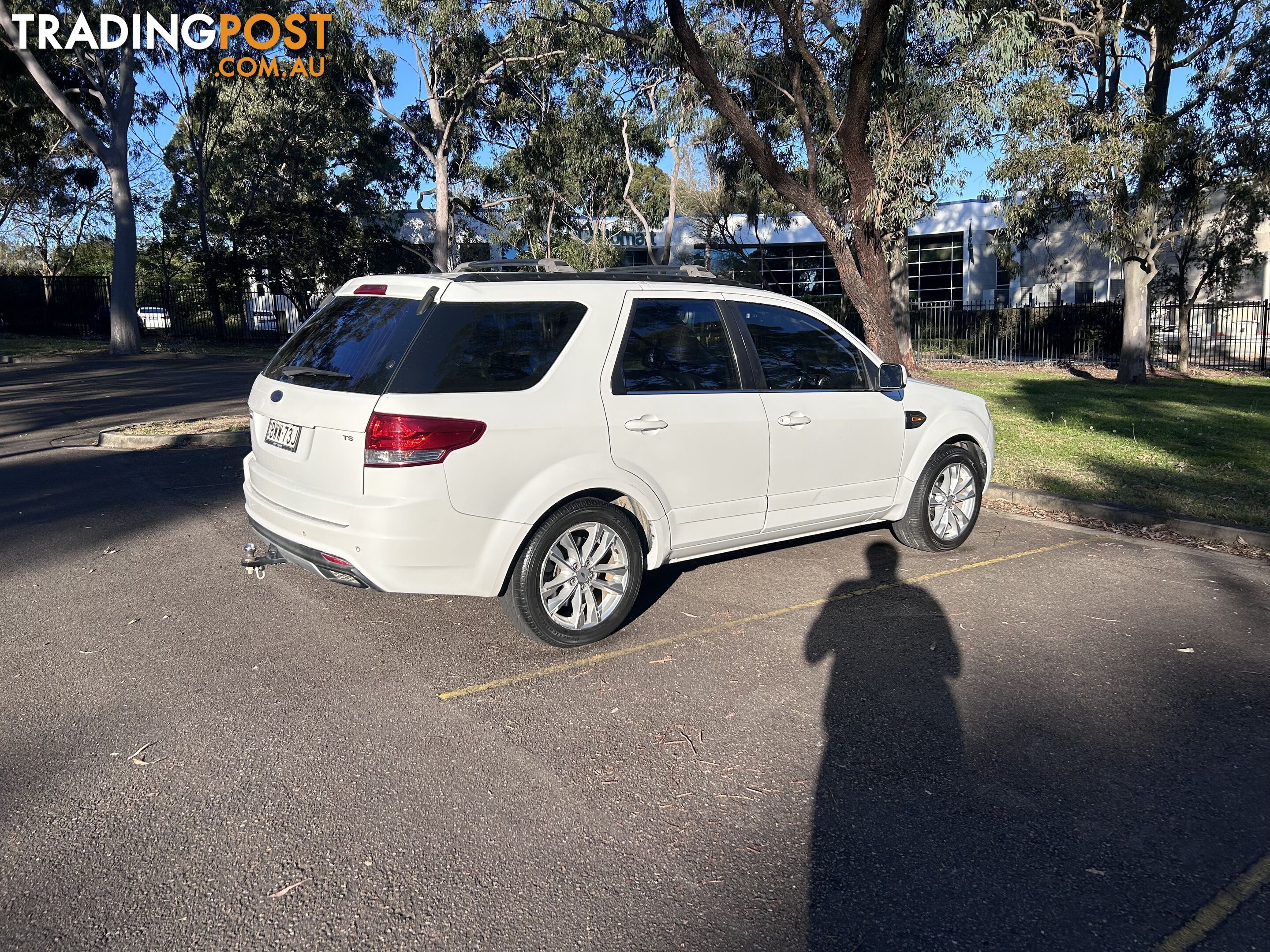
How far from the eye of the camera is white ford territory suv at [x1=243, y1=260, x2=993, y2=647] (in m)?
4.56

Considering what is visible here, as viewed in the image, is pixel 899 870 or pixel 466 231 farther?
pixel 466 231

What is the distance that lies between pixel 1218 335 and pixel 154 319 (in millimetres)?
34695

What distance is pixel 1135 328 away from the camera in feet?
69.5

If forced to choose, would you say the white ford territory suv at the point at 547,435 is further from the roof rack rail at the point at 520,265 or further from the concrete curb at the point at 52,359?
the concrete curb at the point at 52,359

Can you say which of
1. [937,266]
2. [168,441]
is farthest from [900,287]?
[168,441]

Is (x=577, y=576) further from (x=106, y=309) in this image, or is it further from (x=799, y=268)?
(x=799, y=268)

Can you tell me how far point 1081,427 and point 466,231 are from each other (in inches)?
1256

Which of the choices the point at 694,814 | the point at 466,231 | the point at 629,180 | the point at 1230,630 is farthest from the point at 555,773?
the point at 466,231

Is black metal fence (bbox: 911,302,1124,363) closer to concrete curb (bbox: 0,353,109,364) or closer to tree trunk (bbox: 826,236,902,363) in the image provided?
tree trunk (bbox: 826,236,902,363)

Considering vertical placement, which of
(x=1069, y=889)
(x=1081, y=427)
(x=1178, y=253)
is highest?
(x=1178, y=253)

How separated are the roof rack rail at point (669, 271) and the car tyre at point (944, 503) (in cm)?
211

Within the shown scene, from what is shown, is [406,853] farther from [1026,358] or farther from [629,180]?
[629,180]

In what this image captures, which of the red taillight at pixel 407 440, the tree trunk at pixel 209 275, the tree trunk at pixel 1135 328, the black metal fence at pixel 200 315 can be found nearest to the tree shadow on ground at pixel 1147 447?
the tree trunk at pixel 1135 328

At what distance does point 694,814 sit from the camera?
140 inches
